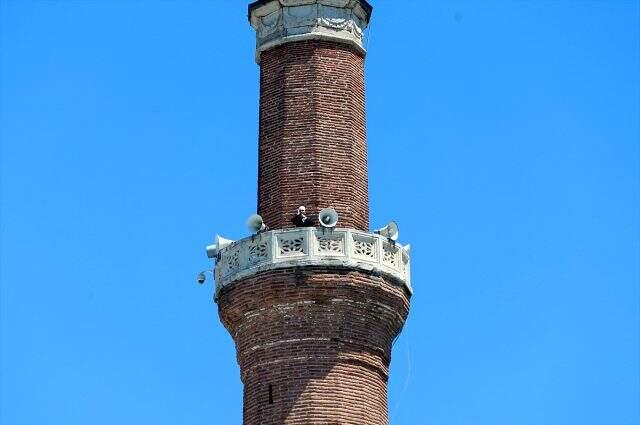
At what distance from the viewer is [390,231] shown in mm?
40844

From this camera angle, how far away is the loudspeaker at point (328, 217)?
131 feet

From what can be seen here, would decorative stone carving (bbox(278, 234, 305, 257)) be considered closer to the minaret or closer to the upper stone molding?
the minaret

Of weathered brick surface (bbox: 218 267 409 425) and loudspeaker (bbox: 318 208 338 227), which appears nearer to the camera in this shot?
weathered brick surface (bbox: 218 267 409 425)

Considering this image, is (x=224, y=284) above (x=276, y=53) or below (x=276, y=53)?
below

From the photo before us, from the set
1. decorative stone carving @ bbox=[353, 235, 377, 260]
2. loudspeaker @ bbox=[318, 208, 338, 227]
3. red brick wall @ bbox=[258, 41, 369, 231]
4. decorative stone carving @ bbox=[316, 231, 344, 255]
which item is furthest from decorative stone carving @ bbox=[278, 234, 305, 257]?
decorative stone carving @ bbox=[353, 235, 377, 260]

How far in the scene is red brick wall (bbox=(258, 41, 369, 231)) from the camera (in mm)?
41250

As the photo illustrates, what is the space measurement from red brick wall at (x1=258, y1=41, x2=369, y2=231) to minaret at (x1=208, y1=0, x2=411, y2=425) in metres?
0.02

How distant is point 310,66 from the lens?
42.5 metres

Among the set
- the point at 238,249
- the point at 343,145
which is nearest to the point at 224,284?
Result: the point at 238,249

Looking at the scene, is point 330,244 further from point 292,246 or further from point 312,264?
point 292,246

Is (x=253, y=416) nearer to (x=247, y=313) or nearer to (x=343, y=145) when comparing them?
(x=247, y=313)

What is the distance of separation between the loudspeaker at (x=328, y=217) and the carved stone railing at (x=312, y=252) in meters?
0.15

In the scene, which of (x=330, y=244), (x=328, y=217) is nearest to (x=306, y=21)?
(x=328, y=217)

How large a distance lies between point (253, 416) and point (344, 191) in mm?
5165
